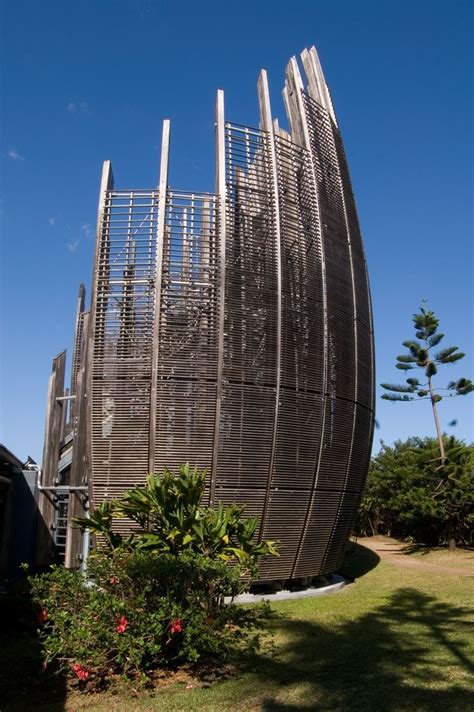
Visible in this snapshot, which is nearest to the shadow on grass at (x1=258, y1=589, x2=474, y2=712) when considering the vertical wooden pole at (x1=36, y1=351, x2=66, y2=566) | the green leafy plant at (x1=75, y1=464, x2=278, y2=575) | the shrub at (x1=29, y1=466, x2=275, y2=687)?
the shrub at (x1=29, y1=466, x2=275, y2=687)

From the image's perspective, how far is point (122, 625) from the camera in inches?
221

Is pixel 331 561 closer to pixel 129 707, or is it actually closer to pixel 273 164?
pixel 129 707

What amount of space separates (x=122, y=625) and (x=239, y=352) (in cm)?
503

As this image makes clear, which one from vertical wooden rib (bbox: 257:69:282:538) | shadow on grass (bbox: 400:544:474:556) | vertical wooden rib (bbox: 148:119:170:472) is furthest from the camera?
shadow on grass (bbox: 400:544:474:556)

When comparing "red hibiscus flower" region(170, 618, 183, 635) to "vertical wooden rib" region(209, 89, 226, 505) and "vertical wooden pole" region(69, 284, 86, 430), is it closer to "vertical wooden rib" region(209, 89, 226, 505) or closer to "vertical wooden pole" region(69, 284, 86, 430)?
"vertical wooden rib" region(209, 89, 226, 505)

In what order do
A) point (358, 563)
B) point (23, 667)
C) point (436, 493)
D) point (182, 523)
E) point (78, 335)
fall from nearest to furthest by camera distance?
point (23, 667)
point (182, 523)
point (78, 335)
point (358, 563)
point (436, 493)

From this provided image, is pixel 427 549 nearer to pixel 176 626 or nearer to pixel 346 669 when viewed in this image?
pixel 346 669

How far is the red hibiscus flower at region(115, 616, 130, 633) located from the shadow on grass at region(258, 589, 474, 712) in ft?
4.78

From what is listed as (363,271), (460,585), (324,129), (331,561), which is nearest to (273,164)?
(324,129)

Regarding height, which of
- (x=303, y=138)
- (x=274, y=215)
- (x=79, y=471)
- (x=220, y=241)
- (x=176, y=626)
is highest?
(x=303, y=138)

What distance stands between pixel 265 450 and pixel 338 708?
5.03 meters

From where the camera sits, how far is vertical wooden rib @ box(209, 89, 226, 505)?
942 centimetres

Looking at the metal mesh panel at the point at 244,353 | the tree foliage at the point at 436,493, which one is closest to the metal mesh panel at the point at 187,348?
the metal mesh panel at the point at 244,353

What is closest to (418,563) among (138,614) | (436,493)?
(436,493)
